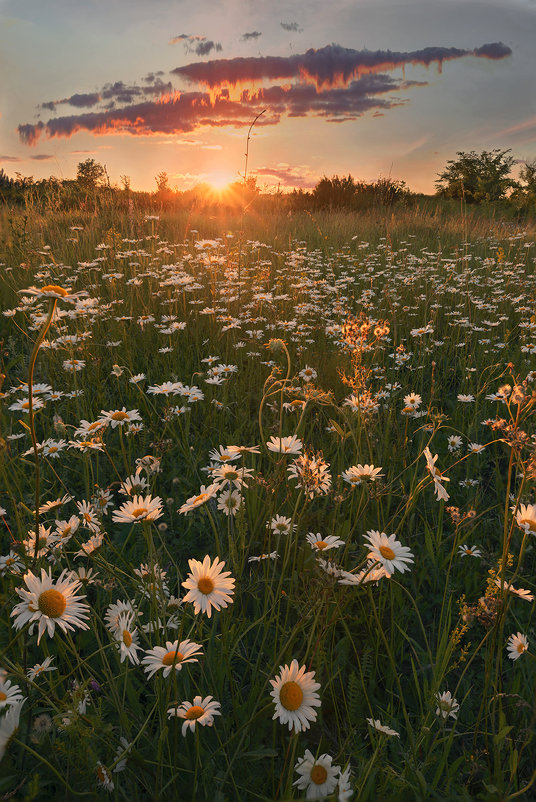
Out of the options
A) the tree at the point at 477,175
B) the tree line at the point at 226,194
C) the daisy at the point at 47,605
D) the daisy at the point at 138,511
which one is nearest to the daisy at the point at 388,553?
the daisy at the point at 138,511

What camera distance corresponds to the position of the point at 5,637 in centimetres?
153

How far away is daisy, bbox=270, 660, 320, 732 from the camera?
0.93 metres

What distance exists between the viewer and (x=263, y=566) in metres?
1.91

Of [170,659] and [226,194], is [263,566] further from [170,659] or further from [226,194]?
[226,194]

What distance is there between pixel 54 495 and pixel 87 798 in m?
1.58

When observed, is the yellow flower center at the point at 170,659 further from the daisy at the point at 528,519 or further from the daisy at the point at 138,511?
the daisy at the point at 528,519

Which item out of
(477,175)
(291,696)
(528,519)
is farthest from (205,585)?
(477,175)

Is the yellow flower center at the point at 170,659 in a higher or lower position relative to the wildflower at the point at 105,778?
higher

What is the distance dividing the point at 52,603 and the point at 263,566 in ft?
3.48

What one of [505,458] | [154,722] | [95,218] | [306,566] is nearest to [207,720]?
[154,722]

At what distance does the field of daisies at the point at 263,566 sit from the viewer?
1.03 metres

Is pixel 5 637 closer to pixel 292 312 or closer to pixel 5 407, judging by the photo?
pixel 5 407

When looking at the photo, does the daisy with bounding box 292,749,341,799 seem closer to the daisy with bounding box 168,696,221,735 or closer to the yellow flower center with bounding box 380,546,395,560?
the daisy with bounding box 168,696,221,735

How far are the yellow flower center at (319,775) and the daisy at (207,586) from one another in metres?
0.38
